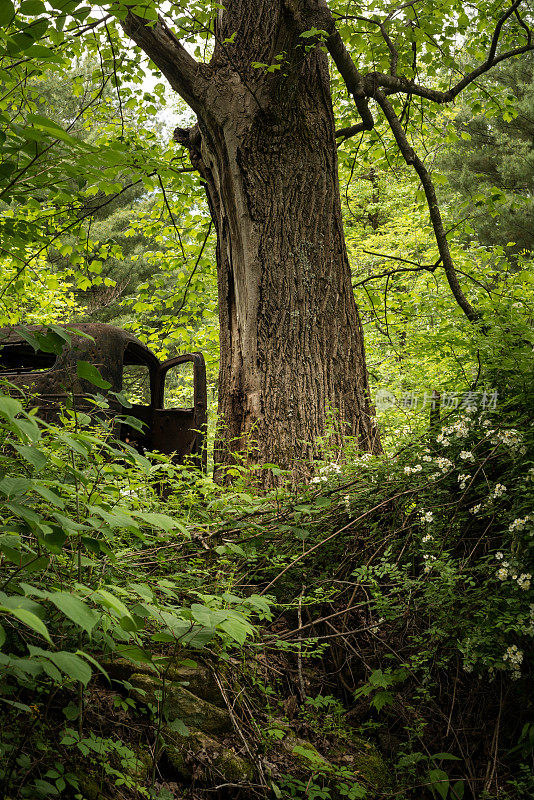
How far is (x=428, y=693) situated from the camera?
89.7 inches

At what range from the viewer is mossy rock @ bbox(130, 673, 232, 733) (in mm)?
1995

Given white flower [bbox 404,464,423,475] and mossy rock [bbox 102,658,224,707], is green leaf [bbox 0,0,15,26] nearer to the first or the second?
mossy rock [bbox 102,658,224,707]

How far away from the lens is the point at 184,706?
6.77ft

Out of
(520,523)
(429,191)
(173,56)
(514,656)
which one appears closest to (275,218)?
(173,56)

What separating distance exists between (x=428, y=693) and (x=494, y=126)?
20883 millimetres

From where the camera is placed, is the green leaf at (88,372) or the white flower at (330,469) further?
the white flower at (330,469)

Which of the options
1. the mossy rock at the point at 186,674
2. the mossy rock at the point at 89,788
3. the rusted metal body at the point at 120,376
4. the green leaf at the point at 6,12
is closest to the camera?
the mossy rock at the point at 89,788

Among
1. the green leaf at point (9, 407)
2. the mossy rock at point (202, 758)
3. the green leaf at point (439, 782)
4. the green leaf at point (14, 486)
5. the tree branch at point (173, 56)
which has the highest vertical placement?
the tree branch at point (173, 56)

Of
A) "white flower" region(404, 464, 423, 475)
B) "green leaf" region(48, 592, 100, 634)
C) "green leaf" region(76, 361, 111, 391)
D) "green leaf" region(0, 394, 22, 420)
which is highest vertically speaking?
"green leaf" region(76, 361, 111, 391)

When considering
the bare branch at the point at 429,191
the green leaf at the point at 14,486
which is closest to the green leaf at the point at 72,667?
the green leaf at the point at 14,486

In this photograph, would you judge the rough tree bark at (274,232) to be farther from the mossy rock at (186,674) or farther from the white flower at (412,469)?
the mossy rock at (186,674)

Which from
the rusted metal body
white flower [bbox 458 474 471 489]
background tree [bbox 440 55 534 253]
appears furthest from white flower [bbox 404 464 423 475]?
background tree [bbox 440 55 534 253]

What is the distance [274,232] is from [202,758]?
136 inches

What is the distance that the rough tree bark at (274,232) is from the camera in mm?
4258
